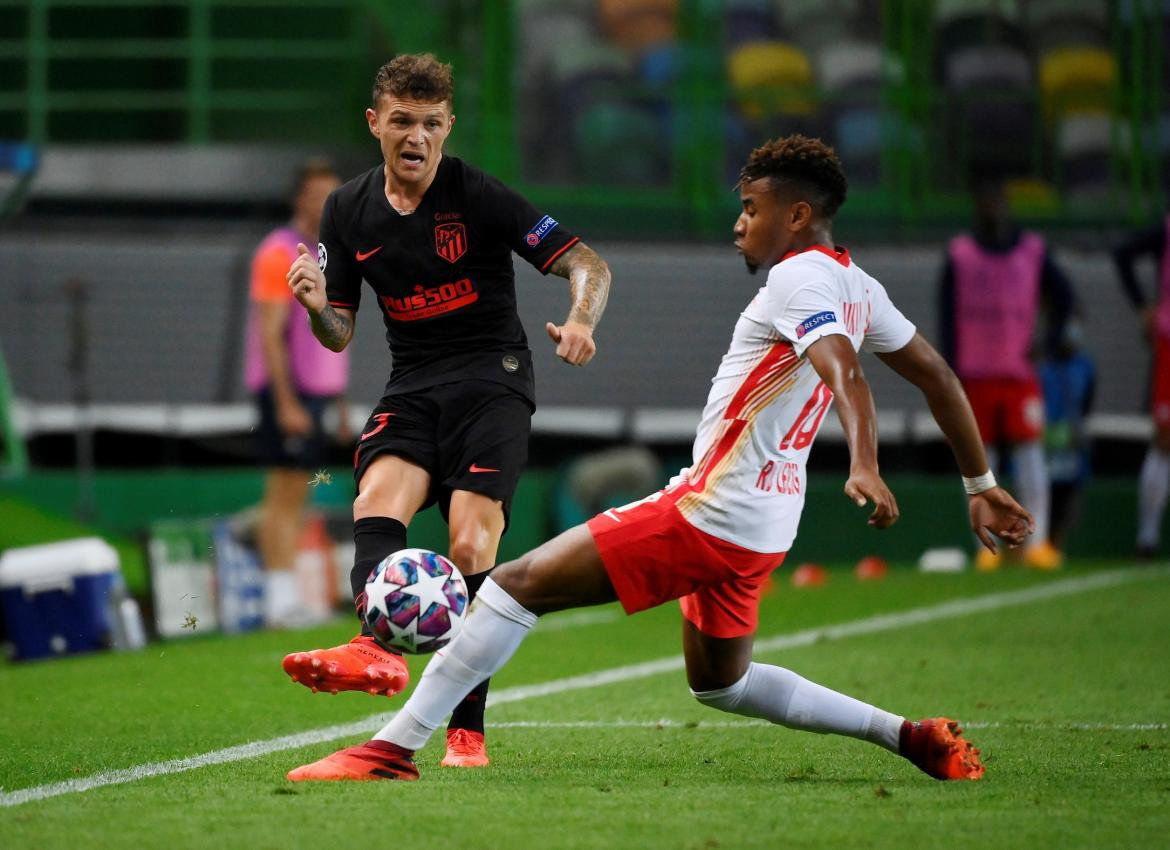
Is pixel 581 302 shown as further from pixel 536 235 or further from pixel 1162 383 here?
pixel 1162 383

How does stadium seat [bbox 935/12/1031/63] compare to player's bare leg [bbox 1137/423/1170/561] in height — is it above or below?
above

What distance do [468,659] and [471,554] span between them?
62 cm

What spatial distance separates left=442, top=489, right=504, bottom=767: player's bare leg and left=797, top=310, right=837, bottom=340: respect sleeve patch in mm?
1194

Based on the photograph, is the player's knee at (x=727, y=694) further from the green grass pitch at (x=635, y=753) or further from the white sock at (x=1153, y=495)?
the white sock at (x=1153, y=495)

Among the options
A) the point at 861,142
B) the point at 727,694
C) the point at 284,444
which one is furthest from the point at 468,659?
the point at 861,142

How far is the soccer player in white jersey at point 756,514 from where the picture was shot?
527cm

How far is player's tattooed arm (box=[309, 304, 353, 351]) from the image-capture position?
19.6ft

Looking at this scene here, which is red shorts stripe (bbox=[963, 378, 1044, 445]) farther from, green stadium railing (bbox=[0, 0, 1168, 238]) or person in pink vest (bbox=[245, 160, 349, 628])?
person in pink vest (bbox=[245, 160, 349, 628])

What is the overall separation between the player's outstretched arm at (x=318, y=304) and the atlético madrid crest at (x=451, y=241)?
1.17 ft

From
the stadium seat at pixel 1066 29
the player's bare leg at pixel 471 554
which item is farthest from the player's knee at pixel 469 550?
the stadium seat at pixel 1066 29

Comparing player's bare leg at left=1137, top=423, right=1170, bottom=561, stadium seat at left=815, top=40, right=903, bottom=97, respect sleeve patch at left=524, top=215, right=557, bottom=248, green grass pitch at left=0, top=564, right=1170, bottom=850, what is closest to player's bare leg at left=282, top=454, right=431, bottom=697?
green grass pitch at left=0, top=564, right=1170, bottom=850

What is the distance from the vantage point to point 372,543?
5750mm

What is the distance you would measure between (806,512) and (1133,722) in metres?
7.60

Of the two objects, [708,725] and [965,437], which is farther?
[708,725]
